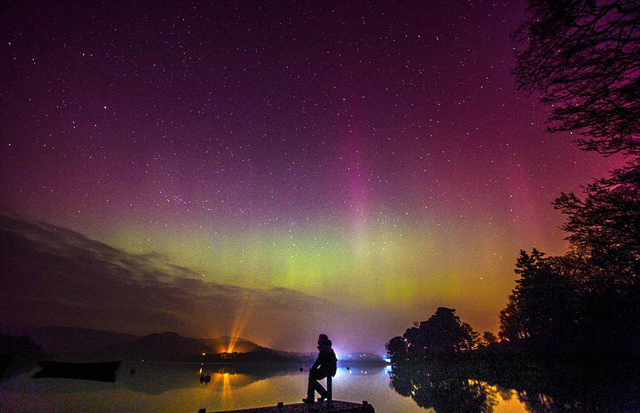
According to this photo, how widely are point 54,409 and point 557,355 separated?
140ft

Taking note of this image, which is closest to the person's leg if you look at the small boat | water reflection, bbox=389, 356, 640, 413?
water reflection, bbox=389, 356, 640, 413

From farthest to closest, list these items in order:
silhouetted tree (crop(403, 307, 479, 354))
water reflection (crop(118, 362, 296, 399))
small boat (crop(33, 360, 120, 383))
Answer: silhouetted tree (crop(403, 307, 479, 354)), small boat (crop(33, 360, 120, 383)), water reflection (crop(118, 362, 296, 399))

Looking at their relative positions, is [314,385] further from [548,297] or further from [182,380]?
[182,380]

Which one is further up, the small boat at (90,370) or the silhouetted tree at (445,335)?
the silhouetted tree at (445,335)

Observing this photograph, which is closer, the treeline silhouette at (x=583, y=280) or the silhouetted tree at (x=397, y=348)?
the treeline silhouette at (x=583, y=280)

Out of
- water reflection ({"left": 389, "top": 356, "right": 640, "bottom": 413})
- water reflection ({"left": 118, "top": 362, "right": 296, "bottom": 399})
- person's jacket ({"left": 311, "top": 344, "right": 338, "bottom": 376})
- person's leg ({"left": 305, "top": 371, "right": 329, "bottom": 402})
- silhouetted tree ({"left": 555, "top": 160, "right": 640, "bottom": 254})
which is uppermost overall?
silhouetted tree ({"left": 555, "top": 160, "right": 640, "bottom": 254})

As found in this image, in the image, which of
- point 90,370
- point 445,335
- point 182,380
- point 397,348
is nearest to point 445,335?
point 445,335

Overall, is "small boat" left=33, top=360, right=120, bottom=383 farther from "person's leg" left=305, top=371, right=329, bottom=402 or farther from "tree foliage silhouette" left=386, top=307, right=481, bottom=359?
"tree foliage silhouette" left=386, top=307, right=481, bottom=359

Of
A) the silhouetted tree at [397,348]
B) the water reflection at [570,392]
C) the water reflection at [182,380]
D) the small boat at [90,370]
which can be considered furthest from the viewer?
the silhouetted tree at [397,348]

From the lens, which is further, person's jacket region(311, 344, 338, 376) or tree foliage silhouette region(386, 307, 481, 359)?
tree foliage silhouette region(386, 307, 481, 359)

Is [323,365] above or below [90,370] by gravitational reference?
above

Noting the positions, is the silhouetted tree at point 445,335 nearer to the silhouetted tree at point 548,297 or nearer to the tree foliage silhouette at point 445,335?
the tree foliage silhouette at point 445,335

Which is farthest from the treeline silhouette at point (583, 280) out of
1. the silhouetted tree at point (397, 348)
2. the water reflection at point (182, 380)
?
the silhouetted tree at point (397, 348)

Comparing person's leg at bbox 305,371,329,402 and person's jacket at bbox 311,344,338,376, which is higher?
person's jacket at bbox 311,344,338,376
